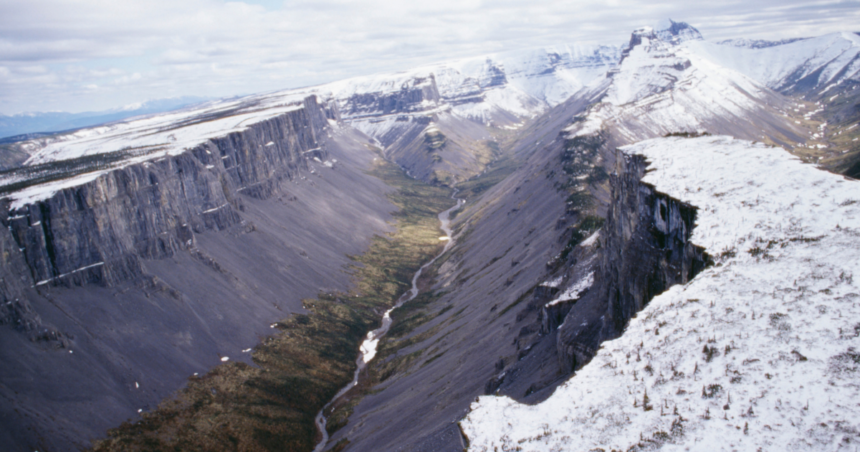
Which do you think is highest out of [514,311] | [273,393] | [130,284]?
[130,284]

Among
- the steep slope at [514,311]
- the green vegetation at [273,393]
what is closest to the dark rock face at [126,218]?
the green vegetation at [273,393]

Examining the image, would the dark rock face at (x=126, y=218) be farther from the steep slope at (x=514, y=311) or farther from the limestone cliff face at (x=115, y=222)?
the steep slope at (x=514, y=311)

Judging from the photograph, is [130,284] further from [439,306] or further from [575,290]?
[575,290]

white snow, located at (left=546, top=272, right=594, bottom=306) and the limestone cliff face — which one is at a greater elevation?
the limestone cliff face

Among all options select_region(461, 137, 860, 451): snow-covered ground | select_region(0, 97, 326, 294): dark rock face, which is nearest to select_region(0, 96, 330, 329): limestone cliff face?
select_region(0, 97, 326, 294): dark rock face

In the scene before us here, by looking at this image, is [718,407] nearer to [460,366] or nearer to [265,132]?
[460,366]

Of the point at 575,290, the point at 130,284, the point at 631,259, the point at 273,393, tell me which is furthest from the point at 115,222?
the point at 631,259

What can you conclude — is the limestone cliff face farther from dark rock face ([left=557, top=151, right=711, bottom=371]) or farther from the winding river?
dark rock face ([left=557, top=151, right=711, bottom=371])
